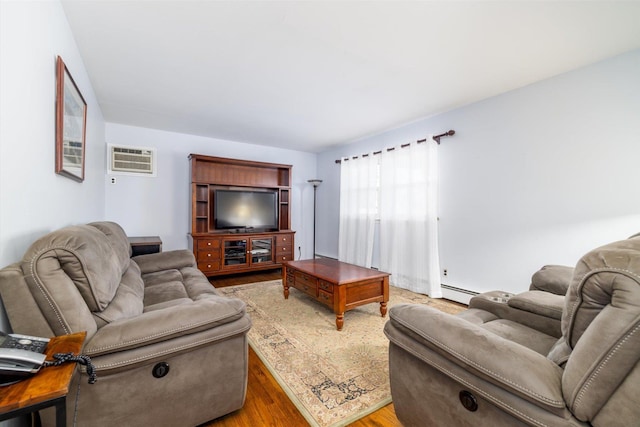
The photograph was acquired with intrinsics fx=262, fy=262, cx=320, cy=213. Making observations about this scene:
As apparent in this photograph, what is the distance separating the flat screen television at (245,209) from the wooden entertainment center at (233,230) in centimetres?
10

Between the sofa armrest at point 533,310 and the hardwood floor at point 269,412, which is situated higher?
the sofa armrest at point 533,310

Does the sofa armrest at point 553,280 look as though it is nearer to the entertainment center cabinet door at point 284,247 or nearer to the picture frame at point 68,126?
the picture frame at point 68,126

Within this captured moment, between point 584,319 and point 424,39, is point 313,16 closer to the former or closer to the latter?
point 424,39

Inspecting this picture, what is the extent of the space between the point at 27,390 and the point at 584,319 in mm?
1558

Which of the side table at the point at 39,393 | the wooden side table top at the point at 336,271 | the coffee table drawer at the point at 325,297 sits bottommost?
the coffee table drawer at the point at 325,297

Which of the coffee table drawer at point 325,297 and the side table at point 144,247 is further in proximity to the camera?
the side table at point 144,247

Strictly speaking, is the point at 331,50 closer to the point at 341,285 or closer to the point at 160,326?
the point at 341,285

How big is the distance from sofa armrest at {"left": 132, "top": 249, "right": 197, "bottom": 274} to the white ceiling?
1792 mm

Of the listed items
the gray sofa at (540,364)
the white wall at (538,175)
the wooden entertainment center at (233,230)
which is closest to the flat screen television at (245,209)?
the wooden entertainment center at (233,230)

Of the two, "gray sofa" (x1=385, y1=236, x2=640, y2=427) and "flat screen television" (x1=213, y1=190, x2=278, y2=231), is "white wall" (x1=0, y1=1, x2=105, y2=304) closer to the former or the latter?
"gray sofa" (x1=385, y1=236, x2=640, y2=427)

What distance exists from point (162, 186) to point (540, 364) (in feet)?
15.9

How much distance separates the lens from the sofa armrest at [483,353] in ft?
2.61

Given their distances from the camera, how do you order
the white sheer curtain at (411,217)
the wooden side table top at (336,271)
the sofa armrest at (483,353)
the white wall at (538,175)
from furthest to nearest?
the white sheer curtain at (411,217) → the wooden side table top at (336,271) → the white wall at (538,175) → the sofa armrest at (483,353)

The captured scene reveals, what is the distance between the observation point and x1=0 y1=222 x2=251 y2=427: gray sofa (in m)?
0.99
